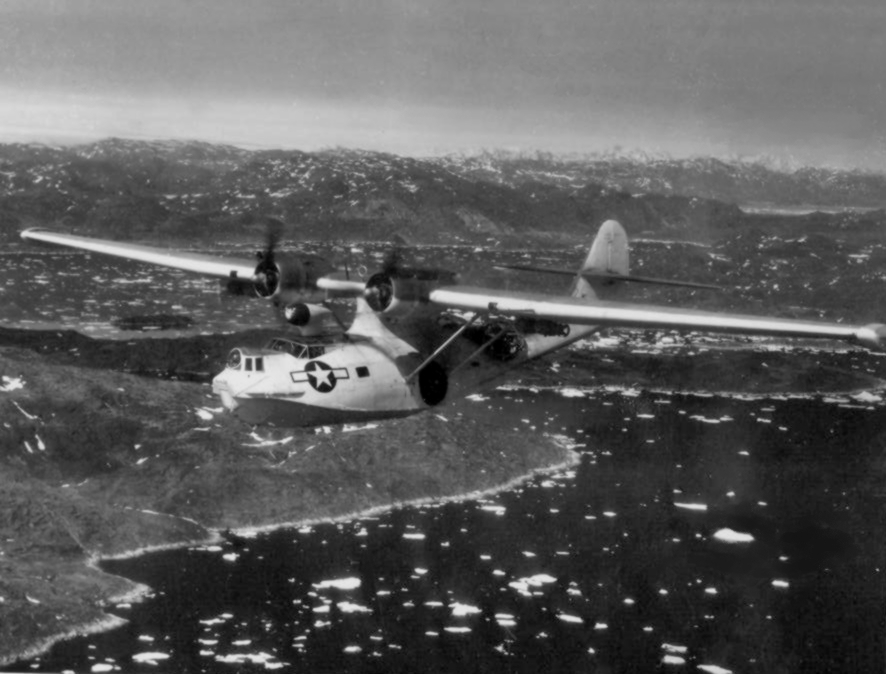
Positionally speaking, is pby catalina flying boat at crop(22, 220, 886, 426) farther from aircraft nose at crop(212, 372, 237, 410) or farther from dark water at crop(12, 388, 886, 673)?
dark water at crop(12, 388, 886, 673)

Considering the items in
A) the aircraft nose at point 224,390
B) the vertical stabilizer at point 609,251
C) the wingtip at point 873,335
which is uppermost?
the vertical stabilizer at point 609,251

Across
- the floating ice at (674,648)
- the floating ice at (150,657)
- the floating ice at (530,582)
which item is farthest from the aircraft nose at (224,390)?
the floating ice at (530,582)

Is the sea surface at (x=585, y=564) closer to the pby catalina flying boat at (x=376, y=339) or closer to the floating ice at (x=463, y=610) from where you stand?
the floating ice at (x=463, y=610)

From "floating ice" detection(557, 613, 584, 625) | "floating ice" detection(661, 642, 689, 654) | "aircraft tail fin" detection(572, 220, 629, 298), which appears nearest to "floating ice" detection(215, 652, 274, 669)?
"floating ice" detection(557, 613, 584, 625)

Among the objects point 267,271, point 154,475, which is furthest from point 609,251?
point 154,475

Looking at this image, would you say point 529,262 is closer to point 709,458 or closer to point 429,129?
point 429,129

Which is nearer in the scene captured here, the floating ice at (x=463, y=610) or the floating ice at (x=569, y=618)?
the floating ice at (x=569, y=618)

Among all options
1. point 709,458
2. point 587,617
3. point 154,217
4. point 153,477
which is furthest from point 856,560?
point 153,477

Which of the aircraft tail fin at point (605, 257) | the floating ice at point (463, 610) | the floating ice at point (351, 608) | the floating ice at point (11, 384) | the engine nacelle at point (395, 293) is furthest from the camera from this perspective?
the floating ice at point (11, 384)
